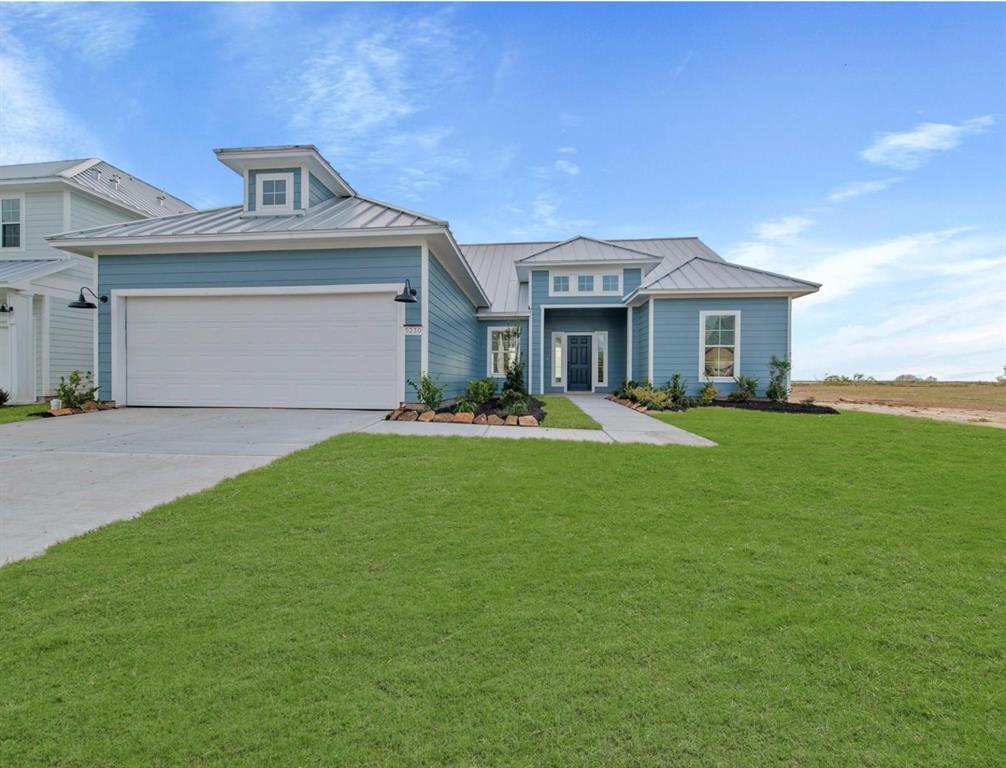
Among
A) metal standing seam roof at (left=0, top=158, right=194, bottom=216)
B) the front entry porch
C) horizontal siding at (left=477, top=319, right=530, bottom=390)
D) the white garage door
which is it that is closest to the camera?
the white garage door

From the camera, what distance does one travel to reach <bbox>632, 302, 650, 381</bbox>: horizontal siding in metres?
13.3

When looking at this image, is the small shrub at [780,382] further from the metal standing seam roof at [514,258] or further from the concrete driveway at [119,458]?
the concrete driveway at [119,458]

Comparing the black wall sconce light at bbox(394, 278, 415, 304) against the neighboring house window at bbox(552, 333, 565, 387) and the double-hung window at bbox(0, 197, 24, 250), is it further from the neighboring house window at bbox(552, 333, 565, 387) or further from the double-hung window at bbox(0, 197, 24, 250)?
the double-hung window at bbox(0, 197, 24, 250)

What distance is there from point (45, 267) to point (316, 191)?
7341mm

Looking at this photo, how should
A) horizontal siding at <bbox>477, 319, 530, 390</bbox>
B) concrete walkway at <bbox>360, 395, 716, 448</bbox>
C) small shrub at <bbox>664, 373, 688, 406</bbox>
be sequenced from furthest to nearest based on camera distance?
horizontal siding at <bbox>477, 319, 530, 390</bbox>, small shrub at <bbox>664, 373, 688, 406</bbox>, concrete walkway at <bbox>360, 395, 716, 448</bbox>

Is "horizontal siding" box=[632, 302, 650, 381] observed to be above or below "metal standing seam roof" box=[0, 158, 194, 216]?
below

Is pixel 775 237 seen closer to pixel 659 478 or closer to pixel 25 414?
pixel 659 478

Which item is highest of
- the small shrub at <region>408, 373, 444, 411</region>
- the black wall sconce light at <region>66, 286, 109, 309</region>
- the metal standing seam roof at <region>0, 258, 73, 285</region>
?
the metal standing seam roof at <region>0, 258, 73, 285</region>

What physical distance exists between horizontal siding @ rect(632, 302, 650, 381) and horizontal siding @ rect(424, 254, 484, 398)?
5117 mm

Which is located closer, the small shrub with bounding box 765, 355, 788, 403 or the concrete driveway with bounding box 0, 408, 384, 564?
the concrete driveway with bounding box 0, 408, 384, 564

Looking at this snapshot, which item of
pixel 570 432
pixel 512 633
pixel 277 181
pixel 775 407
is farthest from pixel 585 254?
pixel 512 633

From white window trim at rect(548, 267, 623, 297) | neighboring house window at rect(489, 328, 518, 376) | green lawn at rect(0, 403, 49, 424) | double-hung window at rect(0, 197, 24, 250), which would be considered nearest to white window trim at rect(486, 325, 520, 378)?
neighboring house window at rect(489, 328, 518, 376)

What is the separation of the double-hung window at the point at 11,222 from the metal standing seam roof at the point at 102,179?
66 cm

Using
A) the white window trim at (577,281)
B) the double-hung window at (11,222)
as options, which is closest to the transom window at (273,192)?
the white window trim at (577,281)
